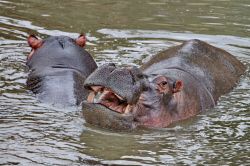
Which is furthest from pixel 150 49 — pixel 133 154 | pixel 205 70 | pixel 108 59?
pixel 133 154

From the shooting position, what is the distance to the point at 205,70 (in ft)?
27.2

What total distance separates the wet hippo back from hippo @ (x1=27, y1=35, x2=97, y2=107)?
785 millimetres

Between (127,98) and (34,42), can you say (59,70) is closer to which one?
(34,42)

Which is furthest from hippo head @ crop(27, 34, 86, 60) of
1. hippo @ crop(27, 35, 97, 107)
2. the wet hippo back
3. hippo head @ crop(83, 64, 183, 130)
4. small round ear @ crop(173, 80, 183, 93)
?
small round ear @ crop(173, 80, 183, 93)

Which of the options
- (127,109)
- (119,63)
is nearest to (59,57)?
(119,63)

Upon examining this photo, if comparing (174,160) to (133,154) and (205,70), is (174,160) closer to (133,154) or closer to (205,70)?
(133,154)

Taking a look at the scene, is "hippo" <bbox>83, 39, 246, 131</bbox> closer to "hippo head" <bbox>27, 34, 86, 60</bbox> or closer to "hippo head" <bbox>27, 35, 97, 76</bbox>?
"hippo head" <bbox>27, 35, 97, 76</bbox>

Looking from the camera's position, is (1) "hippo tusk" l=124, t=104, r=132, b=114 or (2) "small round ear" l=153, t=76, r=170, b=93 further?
(2) "small round ear" l=153, t=76, r=170, b=93

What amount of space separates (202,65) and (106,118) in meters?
2.10

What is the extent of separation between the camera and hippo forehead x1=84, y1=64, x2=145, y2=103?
6441 millimetres

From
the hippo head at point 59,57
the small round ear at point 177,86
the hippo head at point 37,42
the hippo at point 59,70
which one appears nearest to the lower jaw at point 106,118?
the small round ear at point 177,86

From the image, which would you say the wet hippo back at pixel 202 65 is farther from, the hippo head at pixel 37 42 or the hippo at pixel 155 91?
the hippo head at pixel 37 42

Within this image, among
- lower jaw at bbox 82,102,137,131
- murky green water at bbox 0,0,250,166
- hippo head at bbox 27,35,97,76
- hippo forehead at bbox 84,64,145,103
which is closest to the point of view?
murky green water at bbox 0,0,250,166

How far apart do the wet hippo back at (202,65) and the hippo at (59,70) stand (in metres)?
0.79
